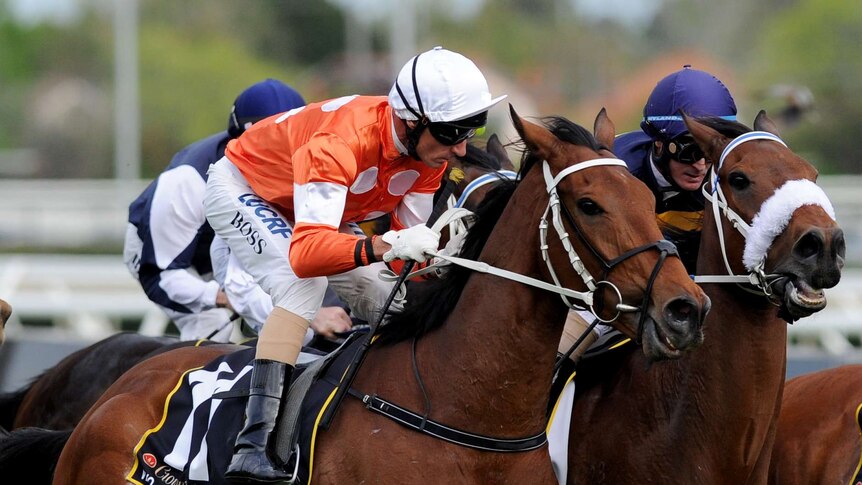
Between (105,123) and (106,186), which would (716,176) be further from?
(105,123)

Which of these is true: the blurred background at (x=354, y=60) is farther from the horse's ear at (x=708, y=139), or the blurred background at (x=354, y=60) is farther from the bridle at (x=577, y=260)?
the bridle at (x=577, y=260)

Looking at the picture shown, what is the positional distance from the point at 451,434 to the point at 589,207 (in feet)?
A: 2.77

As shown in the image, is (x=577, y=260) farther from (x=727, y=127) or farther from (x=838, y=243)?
A: (x=727, y=127)

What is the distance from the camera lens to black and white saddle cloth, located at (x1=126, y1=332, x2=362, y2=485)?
4.41 meters

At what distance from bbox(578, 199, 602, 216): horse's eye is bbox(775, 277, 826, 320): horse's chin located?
30.4 inches

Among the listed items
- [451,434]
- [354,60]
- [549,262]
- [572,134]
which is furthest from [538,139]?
[354,60]

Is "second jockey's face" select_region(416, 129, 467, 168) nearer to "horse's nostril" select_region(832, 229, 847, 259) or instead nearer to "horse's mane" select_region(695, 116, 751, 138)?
"horse's mane" select_region(695, 116, 751, 138)

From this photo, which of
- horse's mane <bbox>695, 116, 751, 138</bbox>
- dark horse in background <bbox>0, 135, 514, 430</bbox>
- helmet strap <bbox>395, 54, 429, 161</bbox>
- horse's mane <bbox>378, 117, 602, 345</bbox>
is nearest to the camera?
horse's mane <bbox>378, 117, 602, 345</bbox>

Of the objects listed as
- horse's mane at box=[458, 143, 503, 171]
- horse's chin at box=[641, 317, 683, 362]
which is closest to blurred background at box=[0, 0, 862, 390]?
horse's mane at box=[458, 143, 503, 171]

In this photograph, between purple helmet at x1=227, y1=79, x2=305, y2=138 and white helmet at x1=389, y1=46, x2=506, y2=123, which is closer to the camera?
white helmet at x1=389, y1=46, x2=506, y2=123

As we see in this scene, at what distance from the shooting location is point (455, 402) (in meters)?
4.12

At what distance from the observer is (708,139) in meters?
4.68

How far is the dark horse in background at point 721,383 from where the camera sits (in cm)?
445

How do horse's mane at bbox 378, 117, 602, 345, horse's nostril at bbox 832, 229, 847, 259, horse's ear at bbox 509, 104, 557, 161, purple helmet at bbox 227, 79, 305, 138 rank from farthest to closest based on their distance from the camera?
purple helmet at bbox 227, 79, 305, 138
horse's mane at bbox 378, 117, 602, 345
horse's nostril at bbox 832, 229, 847, 259
horse's ear at bbox 509, 104, 557, 161
